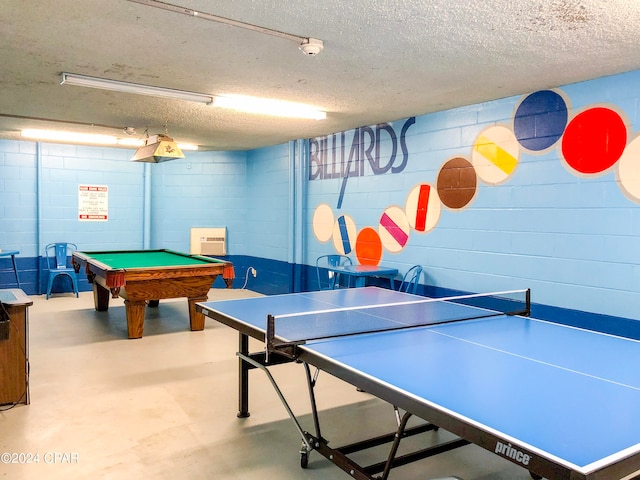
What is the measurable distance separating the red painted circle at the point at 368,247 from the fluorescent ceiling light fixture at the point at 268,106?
1.60m

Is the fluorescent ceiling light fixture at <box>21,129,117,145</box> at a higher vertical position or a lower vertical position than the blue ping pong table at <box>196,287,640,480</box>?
higher

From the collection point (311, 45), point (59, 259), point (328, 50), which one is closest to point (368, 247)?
point (328, 50)

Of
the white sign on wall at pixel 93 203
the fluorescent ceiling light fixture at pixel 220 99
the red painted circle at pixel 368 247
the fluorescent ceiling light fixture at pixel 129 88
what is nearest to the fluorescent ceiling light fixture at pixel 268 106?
the fluorescent ceiling light fixture at pixel 220 99

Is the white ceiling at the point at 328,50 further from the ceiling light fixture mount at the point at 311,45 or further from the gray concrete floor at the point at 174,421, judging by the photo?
the gray concrete floor at the point at 174,421

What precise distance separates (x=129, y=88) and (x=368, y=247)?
3.36 m

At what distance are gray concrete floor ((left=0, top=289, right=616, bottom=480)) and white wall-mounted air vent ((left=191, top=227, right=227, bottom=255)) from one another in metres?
3.87

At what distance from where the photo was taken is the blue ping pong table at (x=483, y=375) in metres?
1.43

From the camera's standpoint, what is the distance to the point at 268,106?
516 centimetres

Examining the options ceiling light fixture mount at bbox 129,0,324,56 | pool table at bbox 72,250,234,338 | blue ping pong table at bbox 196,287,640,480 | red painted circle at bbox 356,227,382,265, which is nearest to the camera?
blue ping pong table at bbox 196,287,640,480

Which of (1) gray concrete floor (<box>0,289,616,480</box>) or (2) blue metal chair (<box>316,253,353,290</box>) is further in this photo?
(2) blue metal chair (<box>316,253,353,290</box>)

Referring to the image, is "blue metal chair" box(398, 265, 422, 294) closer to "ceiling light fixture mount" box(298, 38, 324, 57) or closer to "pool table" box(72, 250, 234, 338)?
"pool table" box(72, 250, 234, 338)

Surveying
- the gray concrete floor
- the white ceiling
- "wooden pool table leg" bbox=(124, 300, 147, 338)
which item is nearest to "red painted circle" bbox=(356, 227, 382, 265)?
the white ceiling

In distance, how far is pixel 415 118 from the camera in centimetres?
573

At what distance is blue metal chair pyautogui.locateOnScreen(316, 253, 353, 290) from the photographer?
251 inches
